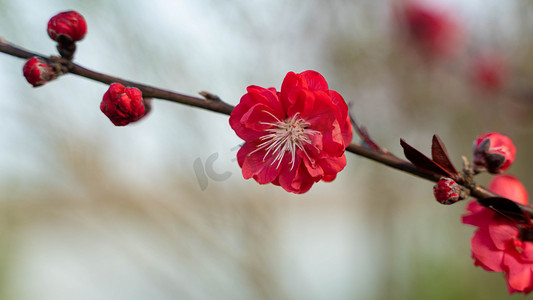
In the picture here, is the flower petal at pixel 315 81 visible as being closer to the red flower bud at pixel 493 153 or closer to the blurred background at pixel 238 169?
the red flower bud at pixel 493 153

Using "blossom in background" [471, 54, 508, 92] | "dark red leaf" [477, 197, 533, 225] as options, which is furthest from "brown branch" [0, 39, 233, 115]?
"blossom in background" [471, 54, 508, 92]

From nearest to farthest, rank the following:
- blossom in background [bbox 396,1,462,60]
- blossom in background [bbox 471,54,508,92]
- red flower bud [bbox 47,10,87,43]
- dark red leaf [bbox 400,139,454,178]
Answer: dark red leaf [bbox 400,139,454,178] < red flower bud [bbox 47,10,87,43] < blossom in background [bbox 471,54,508,92] < blossom in background [bbox 396,1,462,60]

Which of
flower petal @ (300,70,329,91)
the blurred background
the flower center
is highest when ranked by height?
the blurred background

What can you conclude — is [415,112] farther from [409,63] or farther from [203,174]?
[203,174]

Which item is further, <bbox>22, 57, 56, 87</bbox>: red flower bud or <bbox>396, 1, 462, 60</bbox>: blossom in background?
<bbox>396, 1, 462, 60</bbox>: blossom in background

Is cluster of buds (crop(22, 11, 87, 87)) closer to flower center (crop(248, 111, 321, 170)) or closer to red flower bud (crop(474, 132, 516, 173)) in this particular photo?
flower center (crop(248, 111, 321, 170))

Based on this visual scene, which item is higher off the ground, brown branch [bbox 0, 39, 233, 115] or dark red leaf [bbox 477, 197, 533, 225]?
brown branch [bbox 0, 39, 233, 115]

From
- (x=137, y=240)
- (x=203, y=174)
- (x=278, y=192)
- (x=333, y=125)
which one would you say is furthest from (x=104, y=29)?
Answer: (x=333, y=125)
